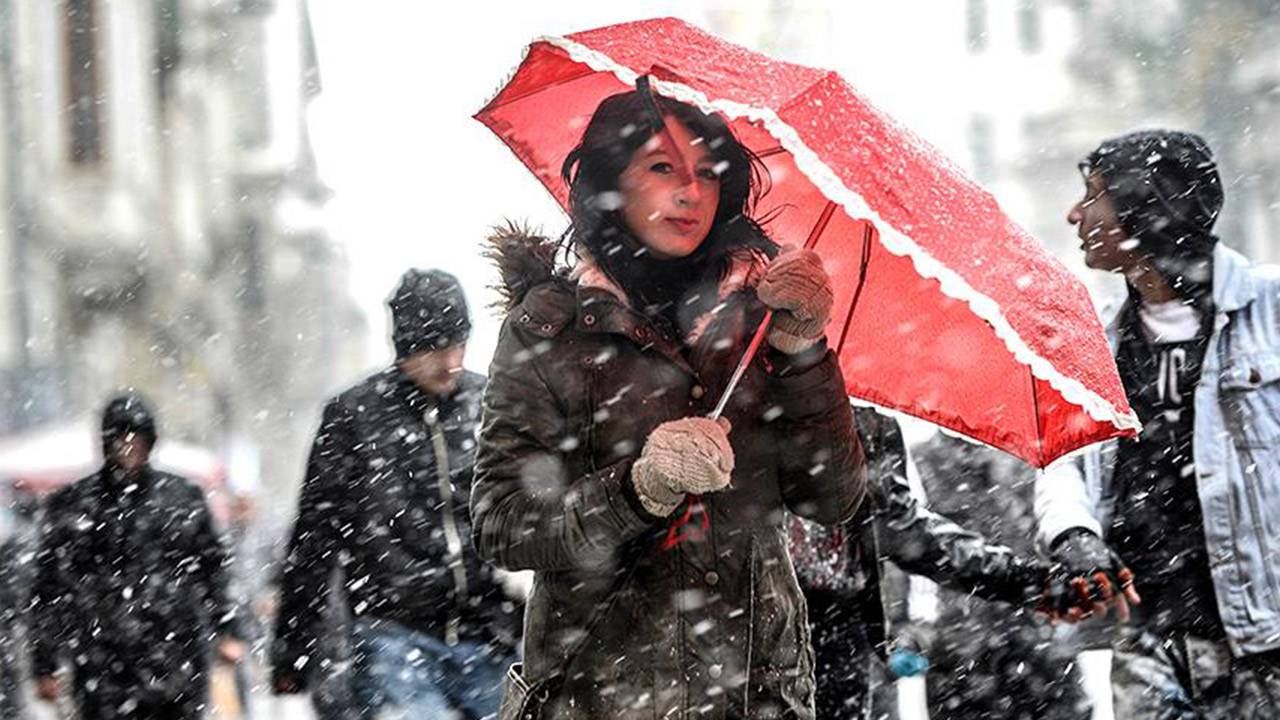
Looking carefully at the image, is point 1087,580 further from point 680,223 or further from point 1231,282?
point 680,223

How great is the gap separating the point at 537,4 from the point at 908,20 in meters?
60.0

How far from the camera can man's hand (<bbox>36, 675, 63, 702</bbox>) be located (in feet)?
29.1

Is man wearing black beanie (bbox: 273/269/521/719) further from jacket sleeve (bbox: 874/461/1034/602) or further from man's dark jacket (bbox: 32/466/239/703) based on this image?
man's dark jacket (bbox: 32/466/239/703)

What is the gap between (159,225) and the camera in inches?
1849

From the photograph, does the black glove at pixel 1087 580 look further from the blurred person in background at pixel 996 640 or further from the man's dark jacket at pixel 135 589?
the man's dark jacket at pixel 135 589

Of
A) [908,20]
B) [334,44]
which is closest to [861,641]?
[908,20]

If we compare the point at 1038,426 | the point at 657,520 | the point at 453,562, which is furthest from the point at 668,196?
the point at 453,562

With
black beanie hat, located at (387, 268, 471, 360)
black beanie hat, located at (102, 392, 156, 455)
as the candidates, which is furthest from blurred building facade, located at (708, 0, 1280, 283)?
black beanie hat, located at (387, 268, 471, 360)

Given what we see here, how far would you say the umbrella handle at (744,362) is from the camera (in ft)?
11.6

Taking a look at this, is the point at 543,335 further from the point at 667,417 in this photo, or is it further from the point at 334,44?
the point at 334,44

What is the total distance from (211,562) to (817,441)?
5350mm

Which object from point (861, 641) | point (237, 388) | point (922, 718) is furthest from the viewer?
point (237, 388)

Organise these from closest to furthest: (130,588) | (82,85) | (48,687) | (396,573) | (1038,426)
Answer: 1. (1038,426)
2. (396,573)
3. (130,588)
4. (48,687)
5. (82,85)

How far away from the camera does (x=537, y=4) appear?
5655 inches
